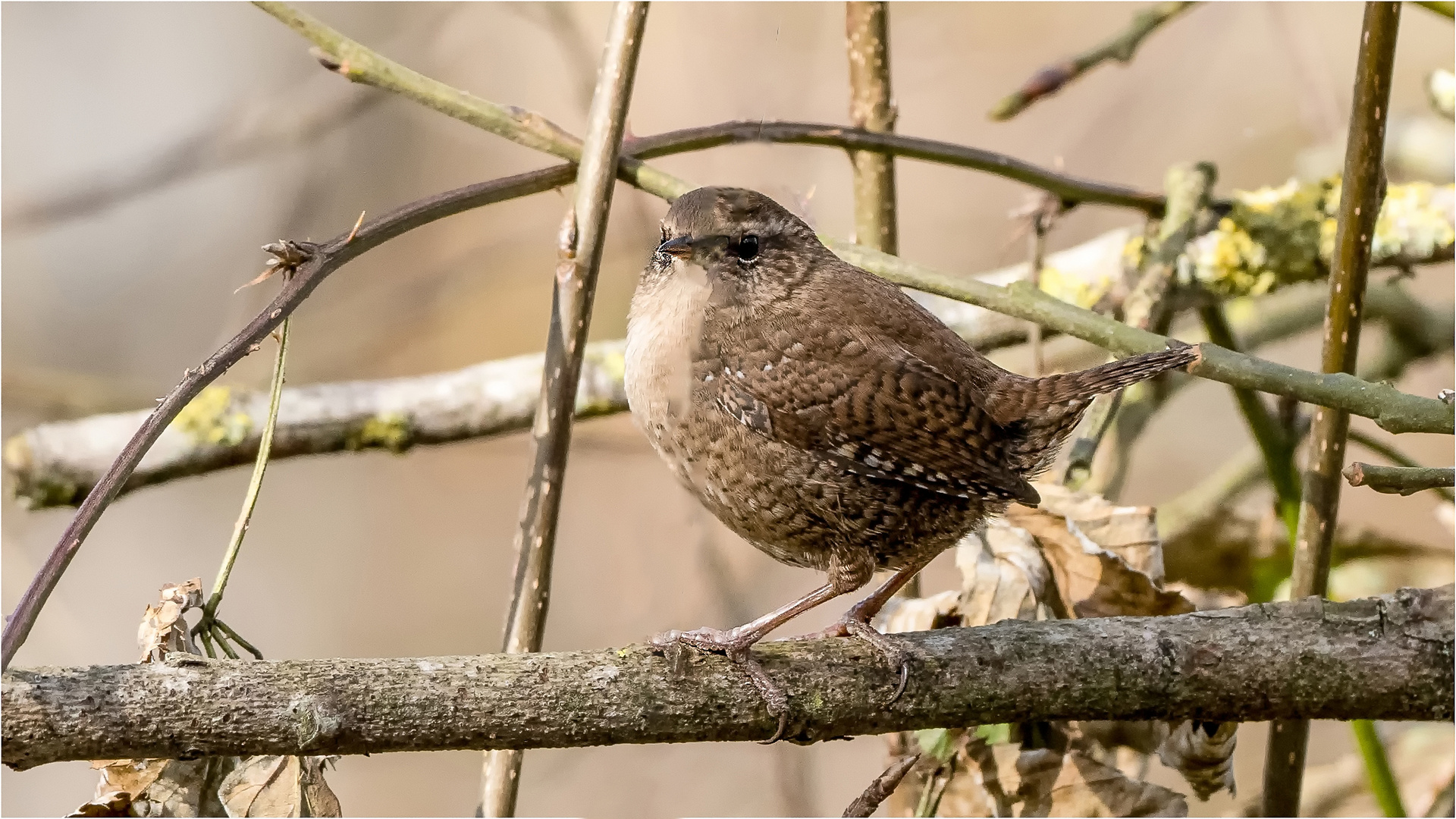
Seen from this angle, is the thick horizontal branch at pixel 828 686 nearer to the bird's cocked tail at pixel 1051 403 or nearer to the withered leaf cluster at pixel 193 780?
the withered leaf cluster at pixel 193 780

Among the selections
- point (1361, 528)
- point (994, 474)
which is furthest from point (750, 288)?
point (1361, 528)

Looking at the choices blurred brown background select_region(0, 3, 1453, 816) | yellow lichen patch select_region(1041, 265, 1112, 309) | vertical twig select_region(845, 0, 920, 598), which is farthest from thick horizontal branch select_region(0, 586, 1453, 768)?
blurred brown background select_region(0, 3, 1453, 816)

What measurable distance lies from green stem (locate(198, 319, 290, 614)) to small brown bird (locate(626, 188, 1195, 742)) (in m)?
0.57

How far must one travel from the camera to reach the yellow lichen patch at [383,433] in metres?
2.79

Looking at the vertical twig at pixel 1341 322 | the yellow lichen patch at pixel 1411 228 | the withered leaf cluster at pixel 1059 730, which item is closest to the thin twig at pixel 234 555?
the withered leaf cluster at pixel 1059 730

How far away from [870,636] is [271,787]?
81 cm

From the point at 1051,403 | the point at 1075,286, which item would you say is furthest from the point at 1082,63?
the point at 1051,403

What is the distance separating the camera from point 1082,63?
2646 millimetres

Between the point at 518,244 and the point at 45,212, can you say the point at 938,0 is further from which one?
the point at 45,212

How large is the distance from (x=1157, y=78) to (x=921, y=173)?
2.95 feet

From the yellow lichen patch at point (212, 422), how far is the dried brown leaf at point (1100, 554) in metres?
1.68

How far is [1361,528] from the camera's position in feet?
10.1

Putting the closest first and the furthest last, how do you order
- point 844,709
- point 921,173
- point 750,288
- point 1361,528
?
point 844,709
point 750,288
point 1361,528
point 921,173

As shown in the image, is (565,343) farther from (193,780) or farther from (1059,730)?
(1059,730)
